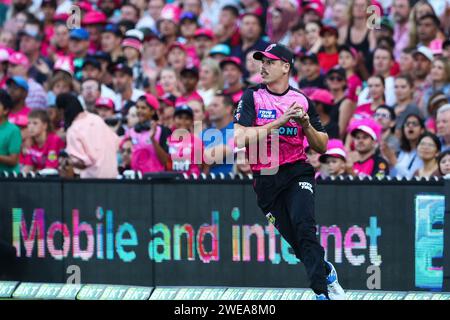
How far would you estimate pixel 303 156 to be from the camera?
10.4 metres

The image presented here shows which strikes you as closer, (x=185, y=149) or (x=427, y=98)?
(x=185, y=149)

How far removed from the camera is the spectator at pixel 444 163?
41.5 feet

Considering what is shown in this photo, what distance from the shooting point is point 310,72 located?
15797 mm

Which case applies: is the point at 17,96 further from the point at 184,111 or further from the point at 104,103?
the point at 184,111

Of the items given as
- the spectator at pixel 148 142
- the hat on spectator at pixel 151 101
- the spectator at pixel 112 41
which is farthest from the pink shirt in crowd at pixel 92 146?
the spectator at pixel 112 41

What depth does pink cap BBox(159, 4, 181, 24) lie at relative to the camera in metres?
18.3

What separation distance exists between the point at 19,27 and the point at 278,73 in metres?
10.8

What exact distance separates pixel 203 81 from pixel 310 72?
60.4 inches

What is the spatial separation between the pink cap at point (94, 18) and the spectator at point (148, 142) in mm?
4625

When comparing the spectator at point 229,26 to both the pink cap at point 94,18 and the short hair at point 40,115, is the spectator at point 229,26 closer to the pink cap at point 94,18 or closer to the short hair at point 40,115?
the pink cap at point 94,18

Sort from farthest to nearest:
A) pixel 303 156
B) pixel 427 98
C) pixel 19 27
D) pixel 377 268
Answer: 1. pixel 19 27
2. pixel 427 98
3. pixel 377 268
4. pixel 303 156
